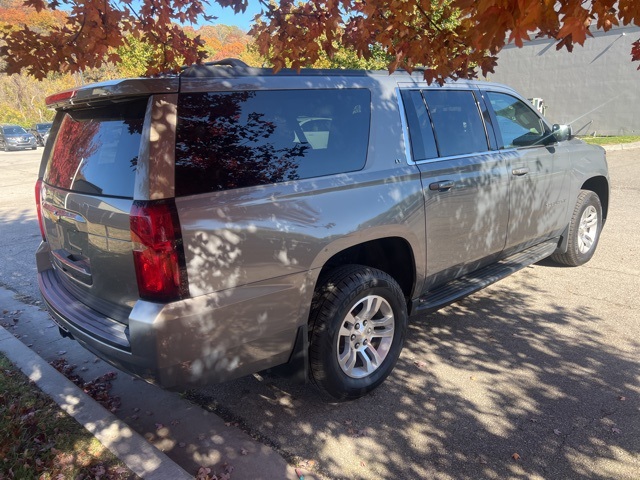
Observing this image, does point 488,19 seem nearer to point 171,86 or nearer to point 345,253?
point 171,86

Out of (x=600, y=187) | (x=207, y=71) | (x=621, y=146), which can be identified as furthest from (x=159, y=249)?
(x=621, y=146)

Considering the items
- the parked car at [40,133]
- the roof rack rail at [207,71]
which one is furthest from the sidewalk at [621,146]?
the parked car at [40,133]

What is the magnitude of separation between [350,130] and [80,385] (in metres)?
2.59

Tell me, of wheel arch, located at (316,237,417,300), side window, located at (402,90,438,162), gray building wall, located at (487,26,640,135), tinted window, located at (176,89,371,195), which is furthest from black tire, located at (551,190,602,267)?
gray building wall, located at (487,26,640,135)

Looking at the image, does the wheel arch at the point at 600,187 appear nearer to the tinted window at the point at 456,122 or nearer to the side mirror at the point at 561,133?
the side mirror at the point at 561,133

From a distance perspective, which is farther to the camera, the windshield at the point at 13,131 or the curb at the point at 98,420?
the windshield at the point at 13,131

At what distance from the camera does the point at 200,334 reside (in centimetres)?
250

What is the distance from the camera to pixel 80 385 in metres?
3.64

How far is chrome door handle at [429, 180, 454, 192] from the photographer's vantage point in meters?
3.56

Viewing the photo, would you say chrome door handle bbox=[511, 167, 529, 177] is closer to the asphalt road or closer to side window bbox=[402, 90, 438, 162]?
side window bbox=[402, 90, 438, 162]

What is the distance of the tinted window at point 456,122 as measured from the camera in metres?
3.82

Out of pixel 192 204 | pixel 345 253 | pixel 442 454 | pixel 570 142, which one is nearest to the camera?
pixel 192 204

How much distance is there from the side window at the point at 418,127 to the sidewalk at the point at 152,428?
7.11 feet

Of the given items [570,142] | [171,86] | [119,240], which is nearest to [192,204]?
[119,240]
